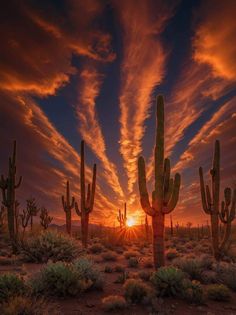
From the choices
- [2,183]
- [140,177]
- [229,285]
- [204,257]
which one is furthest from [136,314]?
[2,183]

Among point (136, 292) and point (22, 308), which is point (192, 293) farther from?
point (22, 308)

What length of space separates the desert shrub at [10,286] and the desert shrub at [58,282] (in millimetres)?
459

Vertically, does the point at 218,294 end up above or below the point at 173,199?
below

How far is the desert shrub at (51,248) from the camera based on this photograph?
48.9ft

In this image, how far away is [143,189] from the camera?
47.6 ft

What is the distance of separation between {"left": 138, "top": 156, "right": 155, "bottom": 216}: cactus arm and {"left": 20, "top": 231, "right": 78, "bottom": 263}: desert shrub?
4.14 metres

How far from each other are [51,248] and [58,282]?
6312 millimetres

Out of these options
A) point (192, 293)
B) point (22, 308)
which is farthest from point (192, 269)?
point (22, 308)

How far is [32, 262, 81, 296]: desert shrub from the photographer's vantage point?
931cm

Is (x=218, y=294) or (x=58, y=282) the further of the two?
(x=218, y=294)

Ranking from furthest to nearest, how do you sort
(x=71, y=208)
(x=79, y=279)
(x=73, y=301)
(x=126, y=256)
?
(x=71, y=208), (x=126, y=256), (x=79, y=279), (x=73, y=301)

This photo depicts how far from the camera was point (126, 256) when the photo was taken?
22.1 meters

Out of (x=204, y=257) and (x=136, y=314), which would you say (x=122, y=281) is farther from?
(x=204, y=257)

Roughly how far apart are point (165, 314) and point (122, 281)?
382 cm
